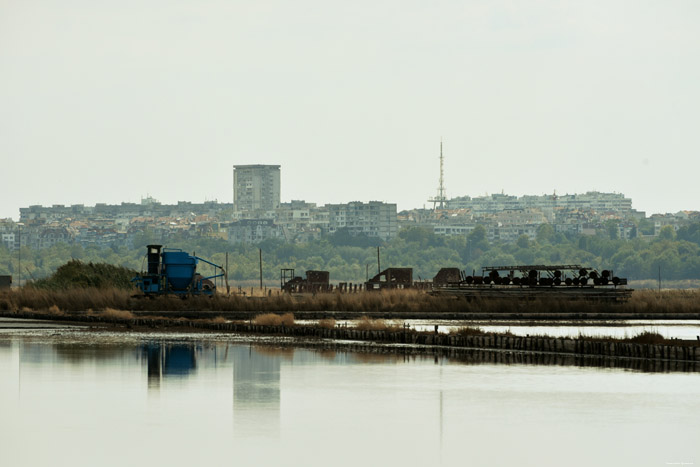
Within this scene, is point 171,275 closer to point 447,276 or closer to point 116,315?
point 116,315

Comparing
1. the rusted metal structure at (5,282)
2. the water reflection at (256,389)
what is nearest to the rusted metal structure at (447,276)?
the rusted metal structure at (5,282)

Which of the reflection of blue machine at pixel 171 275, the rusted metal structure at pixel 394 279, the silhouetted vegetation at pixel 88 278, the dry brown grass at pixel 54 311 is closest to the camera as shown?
the dry brown grass at pixel 54 311

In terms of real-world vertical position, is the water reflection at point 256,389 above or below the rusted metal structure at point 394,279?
below

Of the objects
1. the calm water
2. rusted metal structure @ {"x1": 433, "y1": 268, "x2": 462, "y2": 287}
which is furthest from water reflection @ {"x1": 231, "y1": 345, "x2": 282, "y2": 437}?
rusted metal structure @ {"x1": 433, "y1": 268, "x2": 462, "y2": 287}

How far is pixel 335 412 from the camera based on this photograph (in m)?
20.7

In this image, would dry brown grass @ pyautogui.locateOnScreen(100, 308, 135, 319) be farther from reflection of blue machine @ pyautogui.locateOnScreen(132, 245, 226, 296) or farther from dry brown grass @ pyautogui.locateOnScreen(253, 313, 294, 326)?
reflection of blue machine @ pyautogui.locateOnScreen(132, 245, 226, 296)

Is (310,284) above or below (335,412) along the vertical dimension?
above

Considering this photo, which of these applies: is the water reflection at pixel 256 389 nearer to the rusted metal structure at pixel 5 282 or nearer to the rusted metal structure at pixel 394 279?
the rusted metal structure at pixel 5 282

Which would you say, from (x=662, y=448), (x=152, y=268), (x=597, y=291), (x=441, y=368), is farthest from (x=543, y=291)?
(x=662, y=448)

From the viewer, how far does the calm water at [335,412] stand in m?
16.5

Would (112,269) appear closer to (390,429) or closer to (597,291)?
(597,291)

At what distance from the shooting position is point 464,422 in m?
19.5

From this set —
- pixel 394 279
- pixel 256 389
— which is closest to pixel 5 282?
pixel 394 279

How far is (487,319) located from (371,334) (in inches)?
662
